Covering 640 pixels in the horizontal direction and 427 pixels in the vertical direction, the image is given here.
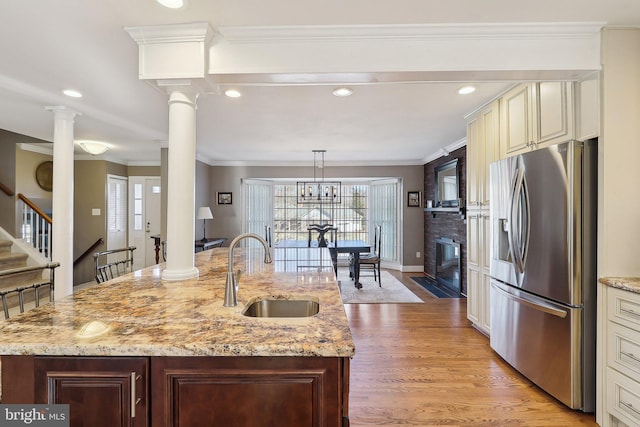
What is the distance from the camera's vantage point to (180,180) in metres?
1.88

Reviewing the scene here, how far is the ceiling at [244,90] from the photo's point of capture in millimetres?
1569

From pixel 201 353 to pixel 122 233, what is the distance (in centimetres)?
641

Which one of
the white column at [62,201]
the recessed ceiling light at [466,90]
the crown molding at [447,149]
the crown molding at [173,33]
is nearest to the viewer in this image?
the crown molding at [173,33]

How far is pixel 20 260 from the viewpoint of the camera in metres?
3.73

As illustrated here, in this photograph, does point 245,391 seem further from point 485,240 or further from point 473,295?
point 473,295

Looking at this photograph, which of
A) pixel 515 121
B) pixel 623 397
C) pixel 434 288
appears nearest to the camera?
pixel 623 397

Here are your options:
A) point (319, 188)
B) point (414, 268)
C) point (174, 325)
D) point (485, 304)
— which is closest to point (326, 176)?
point (319, 188)

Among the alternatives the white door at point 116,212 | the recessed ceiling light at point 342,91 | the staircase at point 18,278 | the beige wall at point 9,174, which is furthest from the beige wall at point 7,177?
the recessed ceiling light at point 342,91

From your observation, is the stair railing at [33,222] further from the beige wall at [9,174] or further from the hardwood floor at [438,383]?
the hardwood floor at [438,383]

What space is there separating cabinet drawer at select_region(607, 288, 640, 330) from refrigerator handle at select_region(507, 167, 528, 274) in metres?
0.52

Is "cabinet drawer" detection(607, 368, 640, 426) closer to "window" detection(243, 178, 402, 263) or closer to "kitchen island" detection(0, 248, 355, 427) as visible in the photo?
"kitchen island" detection(0, 248, 355, 427)

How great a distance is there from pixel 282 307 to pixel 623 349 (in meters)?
1.86

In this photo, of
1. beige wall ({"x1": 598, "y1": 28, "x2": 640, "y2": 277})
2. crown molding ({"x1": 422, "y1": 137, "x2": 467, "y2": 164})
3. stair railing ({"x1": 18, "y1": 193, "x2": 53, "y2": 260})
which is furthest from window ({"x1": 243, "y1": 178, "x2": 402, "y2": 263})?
beige wall ({"x1": 598, "y1": 28, "x2": 640, "y2": 277})

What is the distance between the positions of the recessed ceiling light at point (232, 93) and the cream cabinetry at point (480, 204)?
7.58 ft
